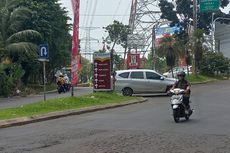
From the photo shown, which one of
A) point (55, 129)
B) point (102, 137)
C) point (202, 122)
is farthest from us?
point (202, 122)

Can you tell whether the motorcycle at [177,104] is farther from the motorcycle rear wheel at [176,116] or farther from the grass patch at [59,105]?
the grass patch at [59,105]

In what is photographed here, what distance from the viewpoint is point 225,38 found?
8150 cm

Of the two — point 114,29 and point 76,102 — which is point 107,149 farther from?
point 114,29

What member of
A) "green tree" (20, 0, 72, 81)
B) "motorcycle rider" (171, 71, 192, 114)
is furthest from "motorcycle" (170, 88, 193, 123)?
"green tree" (20, 0, 72, 81)

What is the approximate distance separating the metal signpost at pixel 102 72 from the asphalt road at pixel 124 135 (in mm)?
10873

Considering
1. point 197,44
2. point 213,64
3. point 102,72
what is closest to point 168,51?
point 197,44

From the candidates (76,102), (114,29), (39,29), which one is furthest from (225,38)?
(76,102)

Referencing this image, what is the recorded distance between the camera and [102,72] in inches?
1187

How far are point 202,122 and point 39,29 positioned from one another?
33342mm

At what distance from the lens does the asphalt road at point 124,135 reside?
11.2 meters

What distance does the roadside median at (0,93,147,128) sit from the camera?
18234 mm

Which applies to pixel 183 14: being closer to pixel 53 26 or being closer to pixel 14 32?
pixel 53 26

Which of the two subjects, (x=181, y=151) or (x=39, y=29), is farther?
(x=39, y=29)

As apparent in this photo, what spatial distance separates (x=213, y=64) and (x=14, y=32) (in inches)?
887
